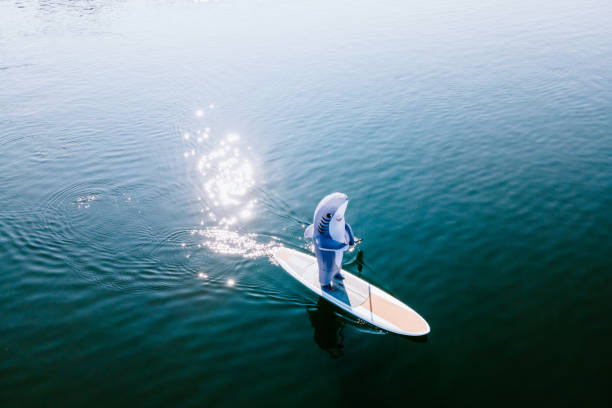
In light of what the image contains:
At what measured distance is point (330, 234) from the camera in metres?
13.3

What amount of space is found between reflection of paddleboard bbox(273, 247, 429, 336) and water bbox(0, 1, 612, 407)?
0.41 metres

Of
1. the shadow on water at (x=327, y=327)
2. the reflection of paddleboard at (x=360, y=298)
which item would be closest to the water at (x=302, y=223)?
the shadow on water at (x=327, y=327)

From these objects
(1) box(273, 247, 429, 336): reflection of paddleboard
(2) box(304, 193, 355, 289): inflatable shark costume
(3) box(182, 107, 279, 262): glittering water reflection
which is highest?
(3) box(182, 107, 279, 262): glittering water reflection

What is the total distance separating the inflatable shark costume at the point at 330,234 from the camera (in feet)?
42.3

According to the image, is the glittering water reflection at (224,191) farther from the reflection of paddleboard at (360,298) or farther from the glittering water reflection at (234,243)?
the reflection of paddleboard at (360,298)

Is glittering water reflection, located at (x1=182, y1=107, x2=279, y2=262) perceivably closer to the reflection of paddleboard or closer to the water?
the water

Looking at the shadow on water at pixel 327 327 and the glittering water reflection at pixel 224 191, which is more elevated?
the glittering water reflection at pixel 224 191

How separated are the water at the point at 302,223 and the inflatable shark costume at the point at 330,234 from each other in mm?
1342

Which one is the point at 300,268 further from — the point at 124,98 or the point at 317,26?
the point at 317,26

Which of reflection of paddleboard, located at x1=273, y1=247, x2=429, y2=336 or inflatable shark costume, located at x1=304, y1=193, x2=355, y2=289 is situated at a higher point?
inflatable shark costume, located at x1=304, y1=193, x2=355, y2=289

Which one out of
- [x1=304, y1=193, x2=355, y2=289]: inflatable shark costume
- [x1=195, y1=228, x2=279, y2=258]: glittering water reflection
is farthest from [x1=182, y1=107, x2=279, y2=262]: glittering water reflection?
[x1=304, y1=193, x2=355, y2=289]: inflatable shark costume

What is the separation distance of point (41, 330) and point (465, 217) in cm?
1652

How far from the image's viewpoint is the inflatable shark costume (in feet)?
42.3

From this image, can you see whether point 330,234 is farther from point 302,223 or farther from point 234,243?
point 234,243
